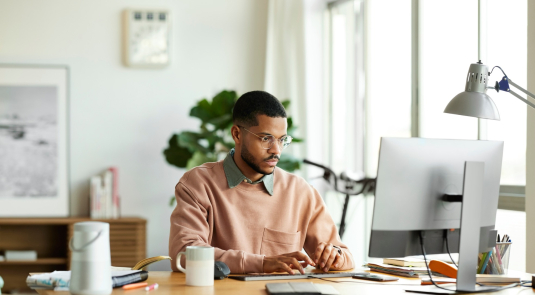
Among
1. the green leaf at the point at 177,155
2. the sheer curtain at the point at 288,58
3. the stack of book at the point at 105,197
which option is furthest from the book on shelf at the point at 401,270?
the stack of book at the point at 105,197

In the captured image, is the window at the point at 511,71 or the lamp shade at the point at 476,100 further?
the window at the point at 511,71

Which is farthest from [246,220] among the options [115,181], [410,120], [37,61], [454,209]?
[37,61]

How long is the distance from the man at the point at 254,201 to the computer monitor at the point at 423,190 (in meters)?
0.37

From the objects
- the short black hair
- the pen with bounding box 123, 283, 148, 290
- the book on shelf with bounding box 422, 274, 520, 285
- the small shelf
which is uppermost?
the short black hair

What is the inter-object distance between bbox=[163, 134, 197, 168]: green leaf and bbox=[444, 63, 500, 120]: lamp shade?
8.67ft

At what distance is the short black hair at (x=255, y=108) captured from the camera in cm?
219

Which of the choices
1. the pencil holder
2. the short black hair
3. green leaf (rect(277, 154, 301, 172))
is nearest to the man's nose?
the short black hair

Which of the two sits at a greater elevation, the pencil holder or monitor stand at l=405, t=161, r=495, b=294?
monitor stand at l=405, t=161, r=495, b=294

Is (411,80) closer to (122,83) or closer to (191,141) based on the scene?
(191,141)

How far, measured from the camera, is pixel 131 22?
4.55 meters

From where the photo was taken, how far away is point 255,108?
221 centimetres

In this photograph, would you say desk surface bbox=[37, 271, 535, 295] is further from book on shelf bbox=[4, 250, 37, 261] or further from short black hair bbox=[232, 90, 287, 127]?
book on shelf bbox=[4, 250, 37, 261]

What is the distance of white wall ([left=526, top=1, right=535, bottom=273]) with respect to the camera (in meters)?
2.49

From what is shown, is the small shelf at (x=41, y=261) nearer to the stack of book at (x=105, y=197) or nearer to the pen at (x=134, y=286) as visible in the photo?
the stack of book at (x=105, y=197)
